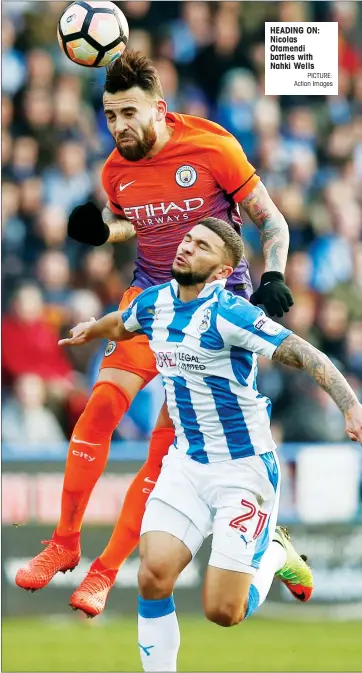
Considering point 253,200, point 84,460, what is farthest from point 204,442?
point 253,200

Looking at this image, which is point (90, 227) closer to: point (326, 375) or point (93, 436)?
point (93, 436)

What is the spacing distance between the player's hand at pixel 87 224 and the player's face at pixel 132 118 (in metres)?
0.49

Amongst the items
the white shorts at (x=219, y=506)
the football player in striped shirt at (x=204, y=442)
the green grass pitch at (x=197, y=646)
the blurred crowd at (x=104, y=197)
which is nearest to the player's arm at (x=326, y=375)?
the football player in striped shirt at (x=204, y=442)

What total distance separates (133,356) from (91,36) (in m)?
1.74

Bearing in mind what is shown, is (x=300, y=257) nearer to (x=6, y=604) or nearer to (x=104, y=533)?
(x=104, y=533)

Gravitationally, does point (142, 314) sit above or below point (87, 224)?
below

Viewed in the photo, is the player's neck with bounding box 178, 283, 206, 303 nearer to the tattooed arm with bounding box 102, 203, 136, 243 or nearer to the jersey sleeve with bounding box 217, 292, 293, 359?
the jersey sleeve with bounding box 217, 292, 293, 359

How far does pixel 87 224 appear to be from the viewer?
7746mm

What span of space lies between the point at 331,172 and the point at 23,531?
17.4ft

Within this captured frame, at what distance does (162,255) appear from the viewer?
7.66 metres

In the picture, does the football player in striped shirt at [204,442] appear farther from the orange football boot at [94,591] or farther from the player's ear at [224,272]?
the orange football boot at [94,591]

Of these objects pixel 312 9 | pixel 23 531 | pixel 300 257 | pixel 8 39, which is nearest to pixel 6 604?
pixel 23 531

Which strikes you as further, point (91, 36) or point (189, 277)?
point (91, 36)

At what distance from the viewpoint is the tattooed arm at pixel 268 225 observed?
7.54 meters
